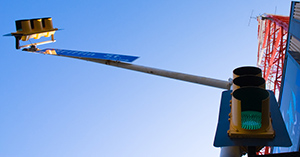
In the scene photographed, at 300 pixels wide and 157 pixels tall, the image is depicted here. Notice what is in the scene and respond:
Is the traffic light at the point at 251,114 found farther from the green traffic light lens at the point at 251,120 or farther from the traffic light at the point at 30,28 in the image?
the traffic light at the point at 30,28

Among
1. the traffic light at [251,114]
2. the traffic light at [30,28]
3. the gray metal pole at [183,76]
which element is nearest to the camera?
the traffic light at [251,114]

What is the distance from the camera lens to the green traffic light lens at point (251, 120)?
3.05 metres

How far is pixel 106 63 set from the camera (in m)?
6.31

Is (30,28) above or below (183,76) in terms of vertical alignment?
above

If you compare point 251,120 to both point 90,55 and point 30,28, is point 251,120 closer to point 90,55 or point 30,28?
point 90,55

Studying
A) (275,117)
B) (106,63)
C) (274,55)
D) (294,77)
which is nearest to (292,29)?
(294,77)

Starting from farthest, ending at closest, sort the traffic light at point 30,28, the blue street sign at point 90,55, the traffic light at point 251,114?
the traffic light at point 30,28 → the blue street sign at point 90,55 → the traffic light at point 251,114

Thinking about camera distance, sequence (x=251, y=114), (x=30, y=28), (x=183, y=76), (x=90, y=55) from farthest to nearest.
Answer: (x=90, y=55) < (x=30, y=28) < (x=183, y=76) < (x=251, y=114)

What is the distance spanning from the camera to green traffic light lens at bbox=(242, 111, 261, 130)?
10.00 feet

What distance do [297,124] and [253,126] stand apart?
23.4ft

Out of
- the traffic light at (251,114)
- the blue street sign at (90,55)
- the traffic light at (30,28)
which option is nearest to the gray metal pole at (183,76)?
the blue street sign at (90,55)

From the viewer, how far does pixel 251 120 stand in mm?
3070

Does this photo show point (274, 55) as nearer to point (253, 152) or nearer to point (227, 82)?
point (227, 82)

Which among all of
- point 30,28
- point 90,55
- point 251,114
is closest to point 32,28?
point 30,28
